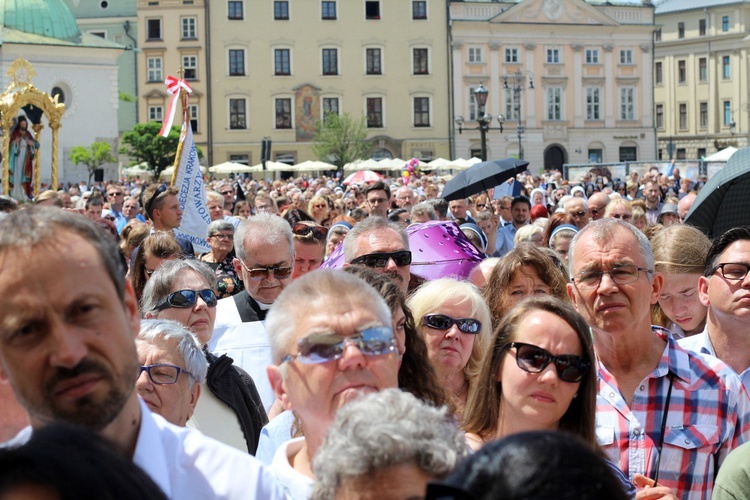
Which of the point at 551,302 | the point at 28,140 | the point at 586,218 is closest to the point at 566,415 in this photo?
the point at 551,302

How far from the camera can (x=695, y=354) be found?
4277 mm

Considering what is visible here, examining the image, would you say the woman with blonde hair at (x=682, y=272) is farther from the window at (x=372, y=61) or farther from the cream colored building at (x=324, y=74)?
the window at (x=372, y=61)

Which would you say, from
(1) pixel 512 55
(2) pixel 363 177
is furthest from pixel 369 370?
(1) pixel 512 55

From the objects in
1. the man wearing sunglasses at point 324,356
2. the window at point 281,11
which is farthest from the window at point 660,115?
the man wearing sunglasses at point 324,356

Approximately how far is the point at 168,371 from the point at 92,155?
174 ft

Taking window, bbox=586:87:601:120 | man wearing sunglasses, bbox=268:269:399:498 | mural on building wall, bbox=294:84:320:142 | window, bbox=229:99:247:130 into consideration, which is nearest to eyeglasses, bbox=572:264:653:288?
man wearing sunglasses, bbox=268:269:399:498

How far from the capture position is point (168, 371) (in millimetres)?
4172

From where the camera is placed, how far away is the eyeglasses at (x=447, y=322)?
483 cm

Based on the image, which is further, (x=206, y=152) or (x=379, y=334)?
(x=206, y=152)

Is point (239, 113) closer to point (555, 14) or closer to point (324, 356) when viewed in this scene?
point (555, 14)

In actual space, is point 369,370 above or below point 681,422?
above

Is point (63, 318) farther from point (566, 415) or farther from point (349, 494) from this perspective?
point (566, 415)

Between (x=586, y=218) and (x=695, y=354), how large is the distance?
702cm

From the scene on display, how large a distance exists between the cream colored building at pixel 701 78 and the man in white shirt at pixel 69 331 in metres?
85.5
